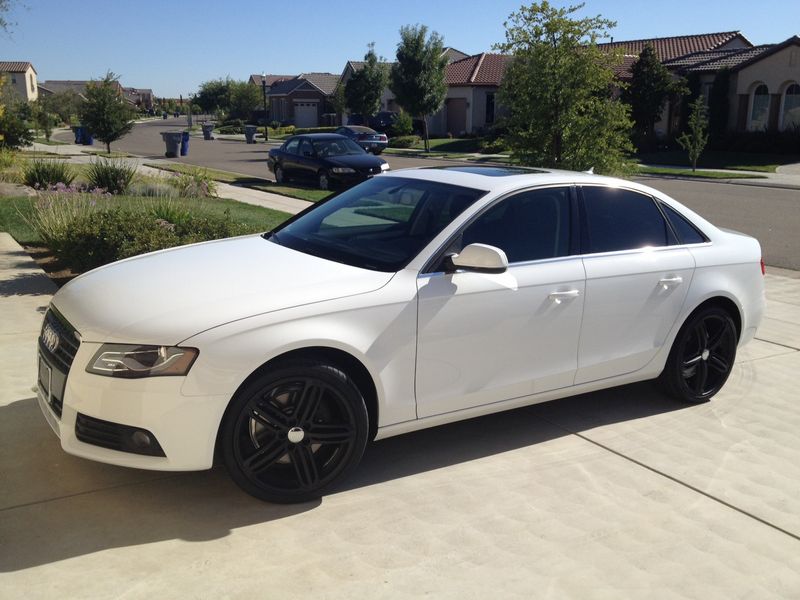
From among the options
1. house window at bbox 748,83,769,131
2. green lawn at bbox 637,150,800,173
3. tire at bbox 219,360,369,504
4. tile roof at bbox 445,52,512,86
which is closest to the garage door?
tile roof at bbox 445,52,512,86

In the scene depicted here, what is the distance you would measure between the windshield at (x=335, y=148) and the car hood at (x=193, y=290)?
17.6m

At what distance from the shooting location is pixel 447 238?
14.3ft

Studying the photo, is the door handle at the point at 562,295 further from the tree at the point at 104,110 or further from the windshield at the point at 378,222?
the tree at the point at 104,110

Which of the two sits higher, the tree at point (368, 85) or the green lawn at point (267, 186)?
the tree at point (368, 85)

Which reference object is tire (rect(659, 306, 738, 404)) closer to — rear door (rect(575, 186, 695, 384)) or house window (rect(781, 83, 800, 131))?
rear door (rect(575, 186, 695, 384))

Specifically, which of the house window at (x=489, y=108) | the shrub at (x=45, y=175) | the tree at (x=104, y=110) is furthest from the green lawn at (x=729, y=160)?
the shrub at (x=45, y=175)

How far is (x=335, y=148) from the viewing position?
22109mm

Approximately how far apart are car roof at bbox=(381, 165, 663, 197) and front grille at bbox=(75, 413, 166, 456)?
233cm

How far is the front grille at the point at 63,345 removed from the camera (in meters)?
3.81

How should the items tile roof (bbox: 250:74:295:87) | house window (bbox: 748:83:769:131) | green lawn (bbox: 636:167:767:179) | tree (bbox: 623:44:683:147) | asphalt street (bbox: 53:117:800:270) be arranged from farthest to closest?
1. tile roof (bbox: 250:74:295:87)
2. tree (bbox: 623:44:683:147)
3. house window (bbox: 748:83:769:131)
4. green lawn (bbox: 636:167:767:179)
5. asphalt street (bbox: 53:117:800:270)

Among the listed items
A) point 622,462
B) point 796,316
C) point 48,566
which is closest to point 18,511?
point 48,566

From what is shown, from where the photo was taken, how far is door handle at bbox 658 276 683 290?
16.8 feet

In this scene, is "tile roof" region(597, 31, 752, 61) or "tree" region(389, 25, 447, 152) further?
"tile roof" region(597, 31, 752, 61)

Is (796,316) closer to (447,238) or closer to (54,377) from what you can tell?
(447,238)
